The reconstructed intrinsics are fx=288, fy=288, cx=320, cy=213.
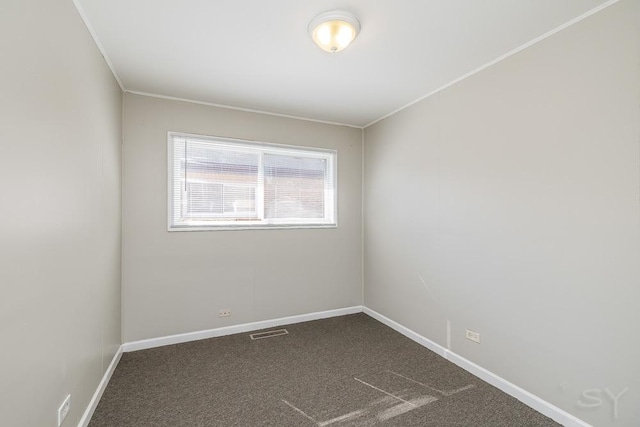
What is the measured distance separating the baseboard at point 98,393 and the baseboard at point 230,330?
224 mm

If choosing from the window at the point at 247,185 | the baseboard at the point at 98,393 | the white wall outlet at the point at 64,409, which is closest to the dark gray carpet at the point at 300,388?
the baseboard at the point at 98,393

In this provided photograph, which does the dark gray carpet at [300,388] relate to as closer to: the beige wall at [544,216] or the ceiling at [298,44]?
the beige wall at [544,216]

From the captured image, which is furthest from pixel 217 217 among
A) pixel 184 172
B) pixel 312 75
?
pixel 312 75

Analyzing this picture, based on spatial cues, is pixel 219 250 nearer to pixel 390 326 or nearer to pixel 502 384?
pixel 390 326

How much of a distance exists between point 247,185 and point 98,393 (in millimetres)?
2227

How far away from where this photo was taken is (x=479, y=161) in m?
2.43

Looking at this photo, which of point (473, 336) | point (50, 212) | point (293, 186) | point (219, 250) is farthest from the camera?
point (293, 186)

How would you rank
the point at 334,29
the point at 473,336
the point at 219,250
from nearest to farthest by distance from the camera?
the point at 334,29
the point at 473,336
the point at 219,250

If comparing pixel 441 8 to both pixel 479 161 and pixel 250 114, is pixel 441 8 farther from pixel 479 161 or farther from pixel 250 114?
pixel 250 114

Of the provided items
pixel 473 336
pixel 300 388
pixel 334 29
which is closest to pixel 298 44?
pixel 334 29

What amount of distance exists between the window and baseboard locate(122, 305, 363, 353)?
1.14m

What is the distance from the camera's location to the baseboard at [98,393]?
1.83 m

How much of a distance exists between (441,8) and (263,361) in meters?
3.04

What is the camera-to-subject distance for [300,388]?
7.44 ft
